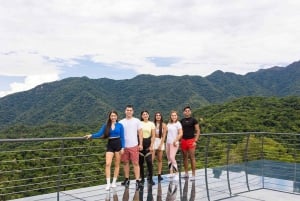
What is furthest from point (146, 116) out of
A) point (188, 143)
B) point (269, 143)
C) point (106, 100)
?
point (106, 100)

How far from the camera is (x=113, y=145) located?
4301mm

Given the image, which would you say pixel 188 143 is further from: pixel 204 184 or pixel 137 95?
pixel 137 95

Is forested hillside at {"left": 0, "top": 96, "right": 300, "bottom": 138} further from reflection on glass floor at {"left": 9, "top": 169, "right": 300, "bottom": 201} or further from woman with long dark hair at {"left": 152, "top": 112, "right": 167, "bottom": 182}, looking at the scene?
reflection on glass floor at {"left": 9, "top": 169, "right": 300, "bottom": 201}

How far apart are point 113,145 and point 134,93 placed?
48267mm

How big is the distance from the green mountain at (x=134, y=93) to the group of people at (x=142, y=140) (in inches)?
1361

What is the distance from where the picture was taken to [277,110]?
20391 mm

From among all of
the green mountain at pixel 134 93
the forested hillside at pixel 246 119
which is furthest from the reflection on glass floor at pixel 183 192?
the green mountain at pixel 134 93

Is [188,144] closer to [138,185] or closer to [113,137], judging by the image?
[138,185]

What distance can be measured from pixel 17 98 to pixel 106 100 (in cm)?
1501

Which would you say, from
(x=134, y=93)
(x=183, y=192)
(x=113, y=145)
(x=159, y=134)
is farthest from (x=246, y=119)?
(x=134, y=93)

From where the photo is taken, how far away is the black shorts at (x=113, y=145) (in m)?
4.29

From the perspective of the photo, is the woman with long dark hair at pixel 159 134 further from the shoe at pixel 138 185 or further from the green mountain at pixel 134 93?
the green mountain at pixel 134 93

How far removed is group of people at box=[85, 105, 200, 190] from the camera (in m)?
4.30

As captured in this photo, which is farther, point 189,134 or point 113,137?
point 189,134
